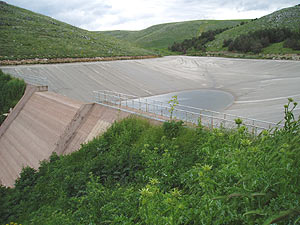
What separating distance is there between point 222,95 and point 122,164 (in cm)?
1331

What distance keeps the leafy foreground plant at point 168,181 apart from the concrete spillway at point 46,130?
169 centimetres

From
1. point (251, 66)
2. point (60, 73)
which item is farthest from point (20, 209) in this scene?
point (251, 66)

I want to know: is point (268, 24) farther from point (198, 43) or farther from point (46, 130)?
point (46, 130)

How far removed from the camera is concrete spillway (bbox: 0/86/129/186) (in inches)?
501

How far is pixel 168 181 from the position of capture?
581cm

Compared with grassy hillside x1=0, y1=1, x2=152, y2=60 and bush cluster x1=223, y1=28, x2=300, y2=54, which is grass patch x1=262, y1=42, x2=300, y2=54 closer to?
bush cluster x1=223, y1=28, x2=300, y2=54

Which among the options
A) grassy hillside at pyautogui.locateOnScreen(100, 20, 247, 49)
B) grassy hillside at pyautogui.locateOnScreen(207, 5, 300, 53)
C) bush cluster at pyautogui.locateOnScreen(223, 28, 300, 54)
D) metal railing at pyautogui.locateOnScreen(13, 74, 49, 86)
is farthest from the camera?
grassy hillside at pyautogui.locateOnScreen(100, 20, 247, 49)

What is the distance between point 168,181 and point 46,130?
1072 cm

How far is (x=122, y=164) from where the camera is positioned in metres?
7.95

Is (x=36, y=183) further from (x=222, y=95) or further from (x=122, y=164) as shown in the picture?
(x=222, y=95)

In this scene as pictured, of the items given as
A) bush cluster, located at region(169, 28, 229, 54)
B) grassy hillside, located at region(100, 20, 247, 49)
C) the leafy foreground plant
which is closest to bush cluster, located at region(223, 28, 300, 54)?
bush cluster, located at region(169, 28, 229, 54)

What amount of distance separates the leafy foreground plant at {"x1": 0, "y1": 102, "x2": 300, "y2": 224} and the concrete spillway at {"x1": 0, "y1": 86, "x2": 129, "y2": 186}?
1685mm

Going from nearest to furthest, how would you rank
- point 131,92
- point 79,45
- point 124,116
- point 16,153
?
point 124,116 → point 16,153 → point 131,92 → point 79,45

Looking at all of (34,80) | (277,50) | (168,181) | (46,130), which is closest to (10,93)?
(34,80)
